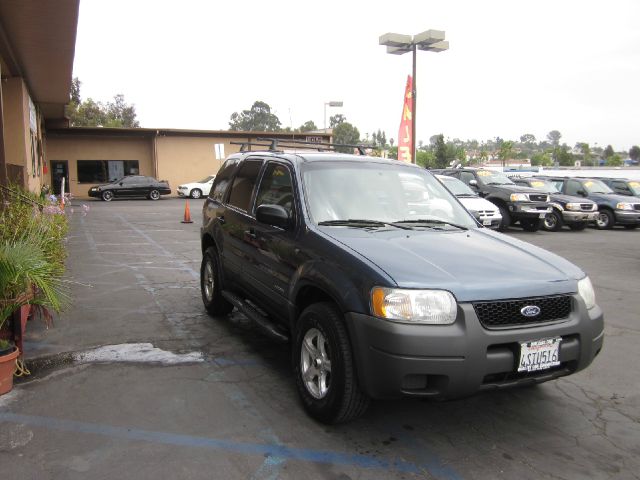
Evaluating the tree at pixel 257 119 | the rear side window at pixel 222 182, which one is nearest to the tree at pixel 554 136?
the tree at pixel 257 119

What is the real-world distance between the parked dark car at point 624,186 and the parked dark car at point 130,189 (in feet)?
76.2

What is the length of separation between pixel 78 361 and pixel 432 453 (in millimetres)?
3202

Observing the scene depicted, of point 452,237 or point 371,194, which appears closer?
point 452,237

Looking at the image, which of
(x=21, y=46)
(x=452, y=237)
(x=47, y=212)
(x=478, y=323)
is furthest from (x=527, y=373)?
(x=21, y=46)

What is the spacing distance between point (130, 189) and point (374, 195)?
28720mm

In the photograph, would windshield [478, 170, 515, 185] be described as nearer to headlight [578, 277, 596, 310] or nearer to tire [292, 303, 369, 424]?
headlight [578, 277, 596, 310]

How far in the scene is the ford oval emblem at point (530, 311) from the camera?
326 cm

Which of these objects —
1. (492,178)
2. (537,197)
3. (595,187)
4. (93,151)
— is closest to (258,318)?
(537,197)

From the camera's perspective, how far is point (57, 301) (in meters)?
4.25

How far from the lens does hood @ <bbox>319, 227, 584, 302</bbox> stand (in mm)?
3211

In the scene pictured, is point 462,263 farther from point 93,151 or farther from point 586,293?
point 93,151

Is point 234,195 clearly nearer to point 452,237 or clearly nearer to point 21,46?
point 452,237

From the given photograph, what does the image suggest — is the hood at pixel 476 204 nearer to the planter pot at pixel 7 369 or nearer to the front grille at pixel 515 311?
the front grille at pixel 515 311

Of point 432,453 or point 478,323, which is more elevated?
point 478,323
